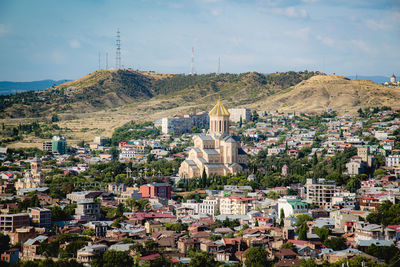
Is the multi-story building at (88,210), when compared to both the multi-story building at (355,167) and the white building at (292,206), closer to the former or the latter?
the white building at (292,206)

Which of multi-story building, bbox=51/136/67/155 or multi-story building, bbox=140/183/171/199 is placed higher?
multi-story building, bbox=51/136/67/155

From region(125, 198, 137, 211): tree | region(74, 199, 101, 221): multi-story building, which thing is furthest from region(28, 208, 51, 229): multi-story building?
region(125, 198, 137, 211): tree

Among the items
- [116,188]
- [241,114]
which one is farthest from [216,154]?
[241,114]

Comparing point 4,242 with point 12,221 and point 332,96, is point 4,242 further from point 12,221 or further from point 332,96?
point 332,96

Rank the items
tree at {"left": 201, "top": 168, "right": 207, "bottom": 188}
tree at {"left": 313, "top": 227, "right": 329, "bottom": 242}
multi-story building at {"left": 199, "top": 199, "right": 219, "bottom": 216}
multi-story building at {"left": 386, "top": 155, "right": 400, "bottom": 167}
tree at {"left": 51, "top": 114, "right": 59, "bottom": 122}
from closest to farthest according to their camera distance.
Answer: tree at {"left": 313, "top": 227, "right": 329, "bottom": 242} → multi-story building at {"left": 199, "top": 199, "right": 219, "bottom": 216} → tree at {"left": 201, "top": 168, "right": 207, "bottom": 188} → multi-story building at {"left": 386, "top": 155, "right": 400, "bottom": 167} → tree at {"left": 51, "top": 114, "right": 59, "bottom": 122}

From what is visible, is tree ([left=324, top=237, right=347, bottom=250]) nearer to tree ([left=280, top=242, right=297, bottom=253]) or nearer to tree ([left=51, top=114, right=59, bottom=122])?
tree ([left=280, top=242, right=297, bottom=253])

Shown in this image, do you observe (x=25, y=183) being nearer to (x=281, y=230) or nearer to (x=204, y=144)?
(x=204, y=144)

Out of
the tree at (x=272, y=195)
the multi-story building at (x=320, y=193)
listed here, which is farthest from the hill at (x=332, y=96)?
the multi-story building at (x=320, y=193)

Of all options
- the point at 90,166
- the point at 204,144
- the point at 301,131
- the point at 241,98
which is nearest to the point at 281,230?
the point at 204,144
